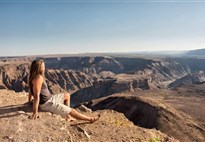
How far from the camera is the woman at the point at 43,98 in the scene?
8.81m

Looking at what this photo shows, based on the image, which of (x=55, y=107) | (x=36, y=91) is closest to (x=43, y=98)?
(x=55, y=107)

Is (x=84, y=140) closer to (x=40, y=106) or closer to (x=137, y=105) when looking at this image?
(x=40, y=106)

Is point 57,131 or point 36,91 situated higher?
point 36,91

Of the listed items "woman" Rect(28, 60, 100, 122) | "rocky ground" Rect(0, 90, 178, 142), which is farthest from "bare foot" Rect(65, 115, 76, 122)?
"rocky ground" Rect(0, 90, 178, 142)

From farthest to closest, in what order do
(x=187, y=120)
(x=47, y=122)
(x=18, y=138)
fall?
(x=187, y=120) → (x=47, y=122) → (x=18, y=138)

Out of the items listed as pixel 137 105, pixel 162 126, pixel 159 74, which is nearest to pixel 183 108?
pixel 137 105

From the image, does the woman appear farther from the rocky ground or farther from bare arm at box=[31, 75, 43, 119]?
the rocky ground

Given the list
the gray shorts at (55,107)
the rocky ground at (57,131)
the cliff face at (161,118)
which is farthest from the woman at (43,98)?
the cliff face at (161,118)

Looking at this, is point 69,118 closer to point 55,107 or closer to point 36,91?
point 55,107

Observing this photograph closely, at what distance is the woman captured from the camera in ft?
28.9

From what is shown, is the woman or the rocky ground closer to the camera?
the rocky ground

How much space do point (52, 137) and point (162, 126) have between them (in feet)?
126

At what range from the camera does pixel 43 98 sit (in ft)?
30.9

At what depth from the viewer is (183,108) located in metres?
58.2
